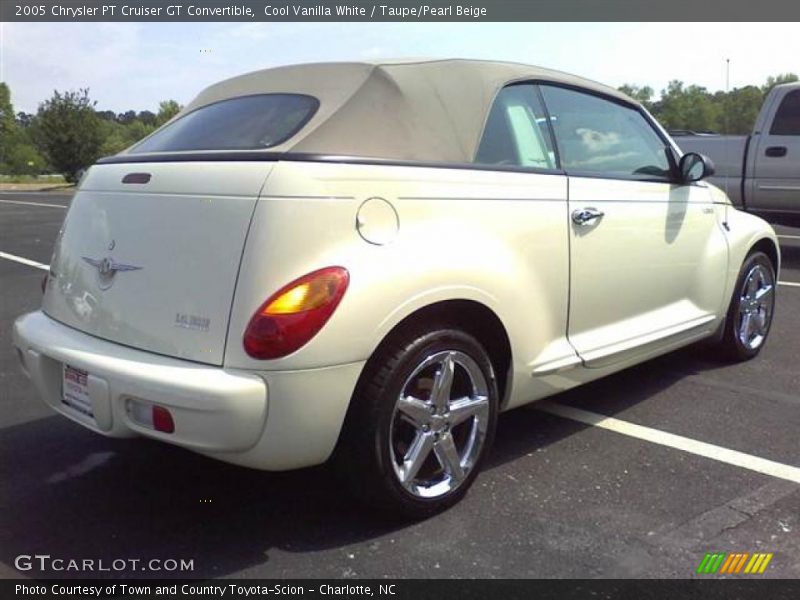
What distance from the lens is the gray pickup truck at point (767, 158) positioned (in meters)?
9.21

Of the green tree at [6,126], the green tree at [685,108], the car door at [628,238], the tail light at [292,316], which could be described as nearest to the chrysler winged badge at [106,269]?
the tail light at [292,316]

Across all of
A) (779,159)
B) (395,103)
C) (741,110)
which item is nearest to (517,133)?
(395,103)

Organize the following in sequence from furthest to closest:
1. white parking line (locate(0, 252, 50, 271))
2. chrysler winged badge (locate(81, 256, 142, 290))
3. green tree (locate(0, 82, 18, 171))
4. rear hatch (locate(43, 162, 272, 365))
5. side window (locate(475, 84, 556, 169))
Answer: green tree (locate(0, 82, 18, 171)) < white parking line (locate(0, 252, 50, 271)) < side window (locate(475, 84, 556, 169)) < chrysler winged badge (locate(81, 256, 142, 290)) < rear hatch (locate(43, 162, 272, 365))

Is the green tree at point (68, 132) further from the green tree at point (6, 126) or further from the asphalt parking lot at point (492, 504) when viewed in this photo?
the asphalt parking lot at point (492, 504)

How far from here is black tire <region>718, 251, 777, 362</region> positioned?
480cm

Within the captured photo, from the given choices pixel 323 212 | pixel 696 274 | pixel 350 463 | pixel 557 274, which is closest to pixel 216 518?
pixel 350 463

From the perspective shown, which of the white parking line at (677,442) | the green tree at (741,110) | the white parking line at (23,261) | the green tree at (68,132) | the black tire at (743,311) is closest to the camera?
the white parking line at (677,442)

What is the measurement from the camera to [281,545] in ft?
9.01

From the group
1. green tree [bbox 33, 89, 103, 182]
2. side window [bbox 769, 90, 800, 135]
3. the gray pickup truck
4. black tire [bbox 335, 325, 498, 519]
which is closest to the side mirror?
black tire [bbox 335, 325, 498, 519]

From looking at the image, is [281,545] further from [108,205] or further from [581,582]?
[108,205]

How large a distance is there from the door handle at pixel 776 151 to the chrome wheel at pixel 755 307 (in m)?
4.84

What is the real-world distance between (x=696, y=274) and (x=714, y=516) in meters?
1.72

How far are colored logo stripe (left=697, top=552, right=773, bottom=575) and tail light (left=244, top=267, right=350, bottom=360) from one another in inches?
60.8

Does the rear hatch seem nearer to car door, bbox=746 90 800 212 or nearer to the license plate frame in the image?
the license plate frame
